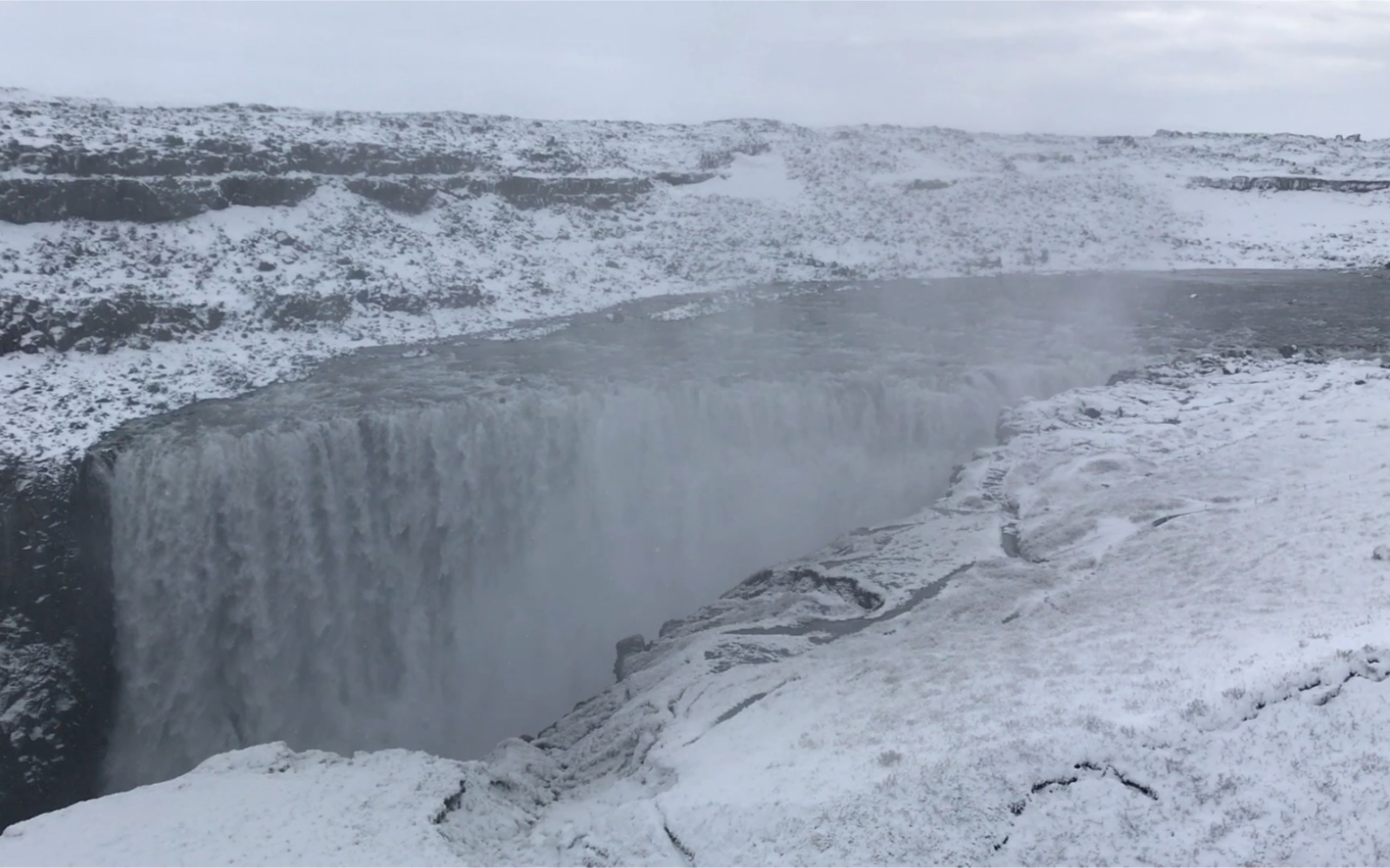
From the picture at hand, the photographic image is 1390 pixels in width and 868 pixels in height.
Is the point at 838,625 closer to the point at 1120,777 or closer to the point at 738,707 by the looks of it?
the point at 738,707

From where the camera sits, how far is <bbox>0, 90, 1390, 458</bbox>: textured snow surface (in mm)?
22594

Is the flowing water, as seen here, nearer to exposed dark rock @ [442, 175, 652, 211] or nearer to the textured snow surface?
the textured snow surface

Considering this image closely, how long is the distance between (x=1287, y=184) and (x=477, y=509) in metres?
44.3

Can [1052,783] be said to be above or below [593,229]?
below

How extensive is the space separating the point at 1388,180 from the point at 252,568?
170ft

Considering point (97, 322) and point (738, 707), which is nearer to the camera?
point (738, 707)

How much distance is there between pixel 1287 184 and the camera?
46562mm

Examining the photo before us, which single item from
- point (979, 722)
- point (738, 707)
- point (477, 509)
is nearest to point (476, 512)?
point (477, 509)

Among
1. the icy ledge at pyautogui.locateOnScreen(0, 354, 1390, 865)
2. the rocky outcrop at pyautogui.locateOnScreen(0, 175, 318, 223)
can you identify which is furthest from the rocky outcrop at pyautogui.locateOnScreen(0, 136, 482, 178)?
the icy ledge at pyautogui.locateOnScreen(0, 354, 1390, 865)

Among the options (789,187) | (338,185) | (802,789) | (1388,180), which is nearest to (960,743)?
(802,789)

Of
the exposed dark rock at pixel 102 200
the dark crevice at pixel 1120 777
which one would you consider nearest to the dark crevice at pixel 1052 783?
the dark crevice at pixel 1120 777

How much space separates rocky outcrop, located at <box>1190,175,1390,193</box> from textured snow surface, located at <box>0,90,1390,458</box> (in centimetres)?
55

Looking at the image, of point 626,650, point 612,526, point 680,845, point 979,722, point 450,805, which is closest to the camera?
point 680,845

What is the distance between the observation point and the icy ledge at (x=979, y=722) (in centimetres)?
768
